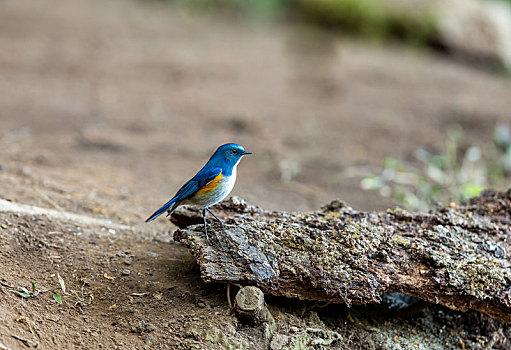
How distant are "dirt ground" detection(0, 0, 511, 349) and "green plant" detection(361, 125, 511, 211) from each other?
0.32m

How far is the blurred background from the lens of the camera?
548 centimetres

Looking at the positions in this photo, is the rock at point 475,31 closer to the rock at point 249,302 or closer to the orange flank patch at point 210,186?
the orange flank patch at point 210,186

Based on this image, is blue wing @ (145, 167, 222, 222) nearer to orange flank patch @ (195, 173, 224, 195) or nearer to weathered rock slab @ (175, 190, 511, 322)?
orange flank patch @ (195, 173, 224, 195)

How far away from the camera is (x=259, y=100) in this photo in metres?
8.52

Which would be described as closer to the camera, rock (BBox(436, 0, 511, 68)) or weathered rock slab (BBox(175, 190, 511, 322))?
weathered rock slab (BBox(175, 190, 511, 322))

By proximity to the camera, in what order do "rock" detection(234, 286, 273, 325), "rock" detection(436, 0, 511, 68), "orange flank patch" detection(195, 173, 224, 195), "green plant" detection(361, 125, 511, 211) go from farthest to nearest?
1. "rock" detection(436, 0, 511, 68)
2. "green plant" detection(361, 125, 511, 211)
3. "orange flank patch" detection(195, 173, 224, 195)
4. "rock" detection(234, 286, 273, 325)

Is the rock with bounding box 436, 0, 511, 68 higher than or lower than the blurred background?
higher

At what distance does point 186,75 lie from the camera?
9078mm

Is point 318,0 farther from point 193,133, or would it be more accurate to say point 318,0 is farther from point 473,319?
point 473,319

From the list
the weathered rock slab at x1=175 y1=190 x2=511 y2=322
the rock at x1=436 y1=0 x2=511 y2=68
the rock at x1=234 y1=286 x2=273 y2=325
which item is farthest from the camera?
the rock at x1=436 y1=0 x2=511 y2=68

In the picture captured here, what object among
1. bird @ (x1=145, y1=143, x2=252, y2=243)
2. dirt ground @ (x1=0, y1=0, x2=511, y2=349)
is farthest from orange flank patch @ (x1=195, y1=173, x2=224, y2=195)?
dirt ground @ (x1=0, y1=0, x2=511, y2=349)

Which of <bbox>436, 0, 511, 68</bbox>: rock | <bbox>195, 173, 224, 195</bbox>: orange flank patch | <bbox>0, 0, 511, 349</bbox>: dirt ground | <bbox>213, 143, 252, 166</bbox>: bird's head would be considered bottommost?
<bbox>0, 0, 511, 349</bbox>: dirt ground

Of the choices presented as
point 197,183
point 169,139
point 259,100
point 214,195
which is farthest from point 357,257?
point 259,100

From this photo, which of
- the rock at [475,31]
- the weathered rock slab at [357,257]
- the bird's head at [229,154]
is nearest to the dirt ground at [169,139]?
the weathered rock slab at [357,257]
